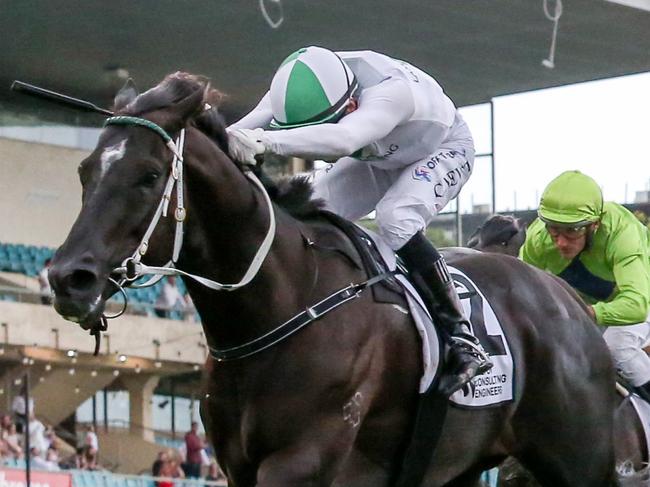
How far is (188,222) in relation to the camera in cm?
503

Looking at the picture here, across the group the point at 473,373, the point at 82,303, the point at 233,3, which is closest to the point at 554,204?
the point at 473,373

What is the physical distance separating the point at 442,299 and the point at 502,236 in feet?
7.81

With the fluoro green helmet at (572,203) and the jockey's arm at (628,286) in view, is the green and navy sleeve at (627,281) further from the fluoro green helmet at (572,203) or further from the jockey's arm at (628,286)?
the fluoro green helmet at (572,203)

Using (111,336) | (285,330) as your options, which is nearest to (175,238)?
(285,330)

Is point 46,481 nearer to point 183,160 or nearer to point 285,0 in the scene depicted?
point 183,160

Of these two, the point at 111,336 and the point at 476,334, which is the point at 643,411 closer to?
the point at 476,334

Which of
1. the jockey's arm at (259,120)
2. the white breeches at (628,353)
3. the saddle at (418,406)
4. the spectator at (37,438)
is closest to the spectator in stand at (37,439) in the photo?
the spectator at (37,438)

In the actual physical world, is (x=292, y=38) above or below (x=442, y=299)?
above

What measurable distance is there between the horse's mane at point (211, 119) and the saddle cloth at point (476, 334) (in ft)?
1.15

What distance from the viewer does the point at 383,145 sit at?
6047 millimetres

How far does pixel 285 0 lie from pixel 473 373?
15238 mm

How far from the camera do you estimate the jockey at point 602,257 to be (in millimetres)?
6992

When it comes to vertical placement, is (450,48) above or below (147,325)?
above

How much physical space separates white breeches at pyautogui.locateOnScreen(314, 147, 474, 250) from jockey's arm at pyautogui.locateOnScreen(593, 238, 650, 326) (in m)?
1.02
